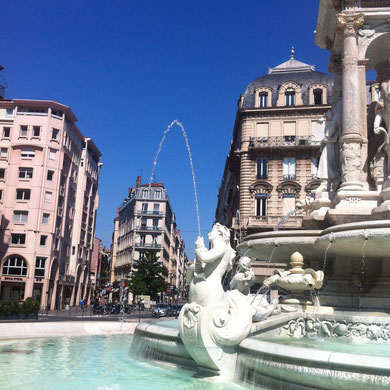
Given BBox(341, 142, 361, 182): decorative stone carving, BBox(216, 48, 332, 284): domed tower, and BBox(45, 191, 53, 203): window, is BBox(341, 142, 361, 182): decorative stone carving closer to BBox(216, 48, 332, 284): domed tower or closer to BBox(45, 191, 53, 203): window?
BBox(216, 48, 332, 284): domed tower

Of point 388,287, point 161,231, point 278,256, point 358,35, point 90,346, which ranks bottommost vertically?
point 90,346

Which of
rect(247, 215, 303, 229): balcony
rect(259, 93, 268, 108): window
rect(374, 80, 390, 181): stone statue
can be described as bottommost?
rect(374, 80, 390, 181): stone statue

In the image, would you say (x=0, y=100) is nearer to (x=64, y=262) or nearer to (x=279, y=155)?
(x=64, y=262)

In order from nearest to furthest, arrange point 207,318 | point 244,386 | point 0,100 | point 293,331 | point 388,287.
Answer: point 244,386 < point 207,318 < point 293,331 < point 388,287 < point 0,100

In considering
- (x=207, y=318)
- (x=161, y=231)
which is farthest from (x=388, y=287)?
(x=161, y=231)

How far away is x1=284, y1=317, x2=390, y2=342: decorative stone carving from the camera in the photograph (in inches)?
308

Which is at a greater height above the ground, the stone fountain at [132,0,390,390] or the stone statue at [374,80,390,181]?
the stone statue at [374,80,390,181]

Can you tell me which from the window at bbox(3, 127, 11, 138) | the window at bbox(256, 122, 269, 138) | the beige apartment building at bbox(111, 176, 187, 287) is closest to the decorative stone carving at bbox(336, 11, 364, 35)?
the window at bbox(256, 122, 269, 138)

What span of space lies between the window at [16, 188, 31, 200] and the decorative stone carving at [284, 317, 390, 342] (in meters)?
46.9

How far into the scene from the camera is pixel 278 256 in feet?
39.9

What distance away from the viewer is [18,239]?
49.2m

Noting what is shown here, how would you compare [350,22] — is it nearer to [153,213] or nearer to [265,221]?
[265,221]

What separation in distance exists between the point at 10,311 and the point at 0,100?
37548 mm

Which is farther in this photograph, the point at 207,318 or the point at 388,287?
the point at 388,287
